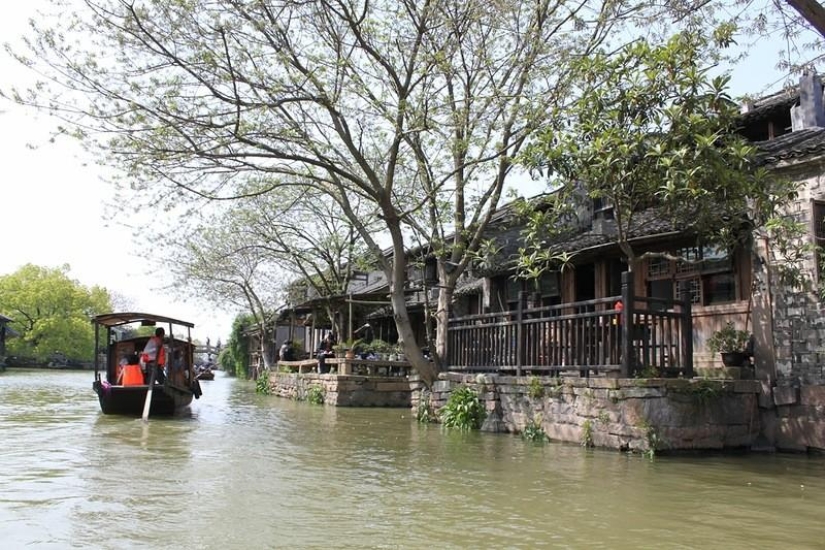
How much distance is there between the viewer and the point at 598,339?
10.2m

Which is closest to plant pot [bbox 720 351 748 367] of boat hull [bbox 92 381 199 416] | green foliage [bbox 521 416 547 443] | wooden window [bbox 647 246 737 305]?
wooden window [bbox 647 246 737 305]

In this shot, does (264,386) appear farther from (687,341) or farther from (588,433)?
(687,341)

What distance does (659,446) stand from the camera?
9094 mm

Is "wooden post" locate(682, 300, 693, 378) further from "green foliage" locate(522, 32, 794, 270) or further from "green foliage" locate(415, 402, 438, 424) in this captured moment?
"green foliage" locate(415, 402, 438, 424)

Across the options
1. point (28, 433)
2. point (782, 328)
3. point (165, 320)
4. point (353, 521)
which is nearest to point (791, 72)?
point (782, 328)

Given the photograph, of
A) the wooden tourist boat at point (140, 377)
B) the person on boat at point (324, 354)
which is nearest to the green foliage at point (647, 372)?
the wooden tourist boat at point (140, 377)

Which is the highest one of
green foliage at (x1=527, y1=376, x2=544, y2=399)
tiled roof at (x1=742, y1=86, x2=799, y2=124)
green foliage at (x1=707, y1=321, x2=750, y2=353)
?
tiled roof at (x1=742, y1=86, x2=799, y2=124)

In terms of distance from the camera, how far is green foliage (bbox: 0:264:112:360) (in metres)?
52.5

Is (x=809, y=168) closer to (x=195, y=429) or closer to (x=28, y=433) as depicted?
(x=195, y=429)

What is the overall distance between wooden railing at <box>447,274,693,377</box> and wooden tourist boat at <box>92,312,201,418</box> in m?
6.83

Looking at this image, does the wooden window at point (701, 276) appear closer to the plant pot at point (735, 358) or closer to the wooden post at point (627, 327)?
the plant pot at point (735, 358)

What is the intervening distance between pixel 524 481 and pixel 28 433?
7.96 m

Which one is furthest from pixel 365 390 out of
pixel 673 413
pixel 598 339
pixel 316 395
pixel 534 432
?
pixel 673 413

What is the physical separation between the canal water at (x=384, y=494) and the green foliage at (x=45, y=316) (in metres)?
46.5
